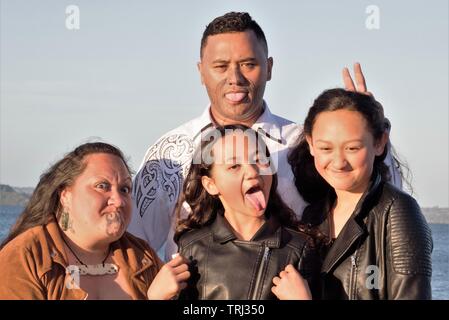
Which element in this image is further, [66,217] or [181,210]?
[181,210]

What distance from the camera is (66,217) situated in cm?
533

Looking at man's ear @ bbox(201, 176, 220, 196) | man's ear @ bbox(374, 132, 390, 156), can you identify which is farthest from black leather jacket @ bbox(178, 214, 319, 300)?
man's ear @ bbox(374, 132, 390, 156)

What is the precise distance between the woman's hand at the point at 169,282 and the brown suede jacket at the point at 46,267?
21cm

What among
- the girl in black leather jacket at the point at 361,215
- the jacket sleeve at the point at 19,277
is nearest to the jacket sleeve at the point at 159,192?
the girl in black leather jacket at the point at 361,215

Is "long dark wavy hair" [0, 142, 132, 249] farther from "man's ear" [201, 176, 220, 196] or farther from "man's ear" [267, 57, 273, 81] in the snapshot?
"man's ear" [267, 57, 273, 81]

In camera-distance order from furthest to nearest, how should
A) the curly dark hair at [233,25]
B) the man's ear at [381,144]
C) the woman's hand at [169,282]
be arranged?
the curly dark hair at [233,25] < the man's ear at [381,144] < the woman's hand at [169,282]

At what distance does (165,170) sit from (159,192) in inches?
7.5

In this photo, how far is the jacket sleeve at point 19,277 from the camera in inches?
194

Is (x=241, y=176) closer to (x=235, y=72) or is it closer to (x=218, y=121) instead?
(x=235, y=72)

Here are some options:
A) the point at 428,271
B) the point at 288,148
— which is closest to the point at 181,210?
the point at 288,148

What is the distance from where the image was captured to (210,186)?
5457mm

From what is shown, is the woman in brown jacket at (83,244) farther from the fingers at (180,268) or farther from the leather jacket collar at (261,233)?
the leather jacket collar at (261,233)

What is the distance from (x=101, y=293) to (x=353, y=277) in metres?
1.52
